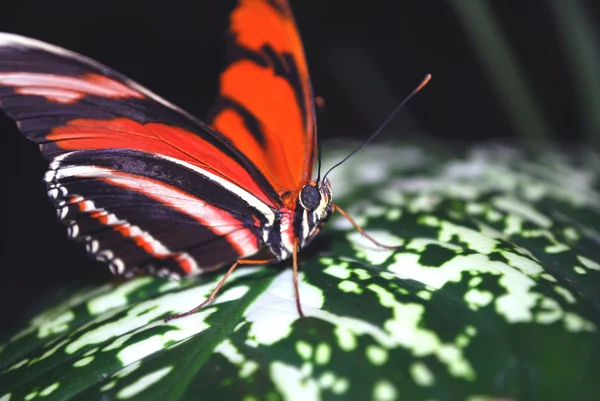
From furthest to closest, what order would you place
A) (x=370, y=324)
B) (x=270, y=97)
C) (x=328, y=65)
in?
(x=328, y=65), (x=270, y=97), (x=370, y=324)

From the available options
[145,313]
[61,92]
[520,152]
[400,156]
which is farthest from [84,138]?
[520,152]

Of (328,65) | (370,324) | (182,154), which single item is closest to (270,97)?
(182,154)

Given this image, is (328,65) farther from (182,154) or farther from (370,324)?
(370,324)

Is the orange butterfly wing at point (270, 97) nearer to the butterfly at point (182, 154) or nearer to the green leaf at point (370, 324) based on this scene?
the butterfly at point (182, 154)

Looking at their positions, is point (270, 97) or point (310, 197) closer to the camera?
point (310, 197)

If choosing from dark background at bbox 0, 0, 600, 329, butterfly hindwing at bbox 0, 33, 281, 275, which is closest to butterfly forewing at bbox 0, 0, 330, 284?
butterfly hindwing at bbox 0, 33, 281, 275

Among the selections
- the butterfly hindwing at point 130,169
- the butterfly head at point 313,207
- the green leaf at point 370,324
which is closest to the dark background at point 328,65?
the butterfly hindwing at point 130,169
